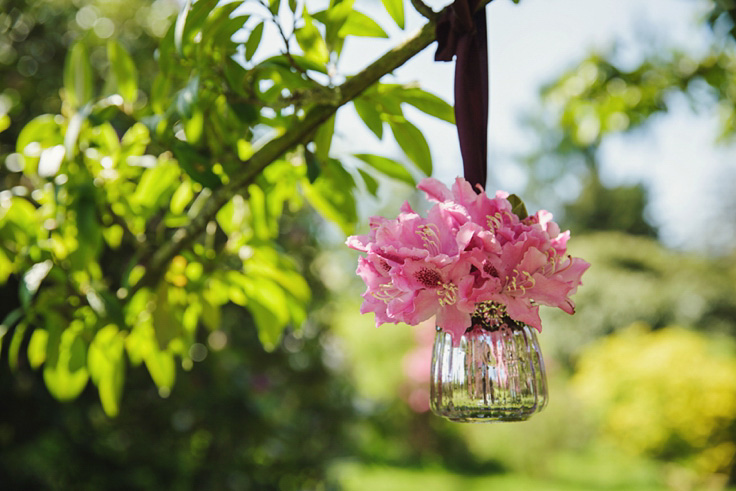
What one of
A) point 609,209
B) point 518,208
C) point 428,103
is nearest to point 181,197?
point 428,103

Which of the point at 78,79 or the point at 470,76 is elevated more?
the point at 78,79

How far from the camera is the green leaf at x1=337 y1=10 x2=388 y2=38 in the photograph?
0.72 m

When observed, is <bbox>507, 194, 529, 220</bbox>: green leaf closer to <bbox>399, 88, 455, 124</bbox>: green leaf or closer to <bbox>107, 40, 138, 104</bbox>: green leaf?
<bbox>399, 88, 455, 124</bbox>: green leaf

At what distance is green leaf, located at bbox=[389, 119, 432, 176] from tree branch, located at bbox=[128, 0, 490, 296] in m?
0.09

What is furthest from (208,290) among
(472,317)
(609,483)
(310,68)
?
(609,483)

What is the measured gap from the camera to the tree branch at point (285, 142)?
2.16 feet

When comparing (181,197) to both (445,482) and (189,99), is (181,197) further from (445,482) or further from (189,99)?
(445,482)

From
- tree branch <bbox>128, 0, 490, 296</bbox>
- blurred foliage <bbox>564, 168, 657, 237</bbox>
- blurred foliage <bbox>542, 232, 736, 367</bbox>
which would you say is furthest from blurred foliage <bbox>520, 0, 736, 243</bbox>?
blurred foliage <bbox>564, 168, 657, 237</bbox>

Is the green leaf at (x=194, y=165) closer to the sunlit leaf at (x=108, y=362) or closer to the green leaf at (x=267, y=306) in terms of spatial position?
the green leaf at (x=267, y=306)

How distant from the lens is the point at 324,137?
0.78m

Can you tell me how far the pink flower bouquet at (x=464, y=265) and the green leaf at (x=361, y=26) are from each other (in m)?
0.25

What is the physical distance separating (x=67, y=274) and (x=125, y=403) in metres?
1.20

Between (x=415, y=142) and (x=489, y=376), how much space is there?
34 cm

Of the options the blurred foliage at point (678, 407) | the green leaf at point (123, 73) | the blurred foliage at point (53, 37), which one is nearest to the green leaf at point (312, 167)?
the green leaf at point (123, 73)
